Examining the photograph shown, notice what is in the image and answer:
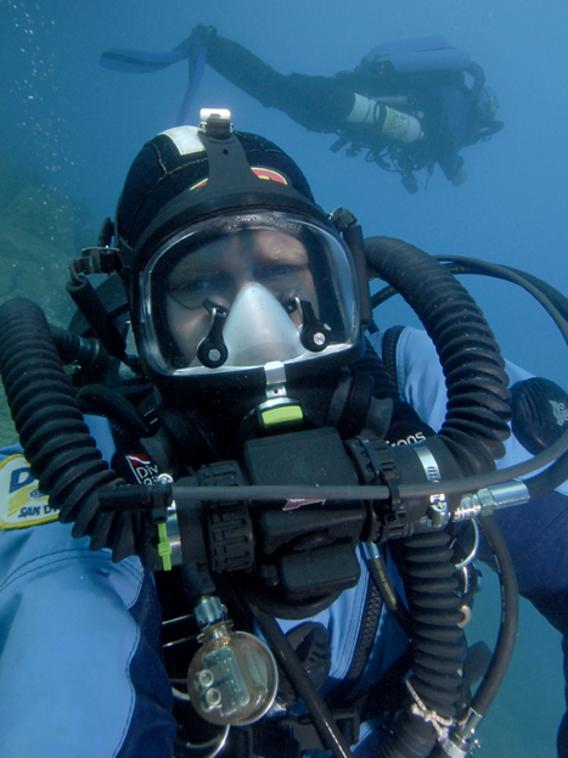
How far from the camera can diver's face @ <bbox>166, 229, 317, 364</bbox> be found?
213cm

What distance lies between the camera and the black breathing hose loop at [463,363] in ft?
5.15

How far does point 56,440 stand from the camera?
1498 mm

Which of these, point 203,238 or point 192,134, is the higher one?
point 192,134

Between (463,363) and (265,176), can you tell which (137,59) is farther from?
(463,363)

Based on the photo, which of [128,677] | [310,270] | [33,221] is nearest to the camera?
[128,677]

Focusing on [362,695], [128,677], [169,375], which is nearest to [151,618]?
[128,677]

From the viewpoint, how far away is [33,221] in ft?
57.2

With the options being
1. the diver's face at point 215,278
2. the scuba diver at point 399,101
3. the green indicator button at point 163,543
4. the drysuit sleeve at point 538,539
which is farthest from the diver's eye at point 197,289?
the scuba diver at point 399,101

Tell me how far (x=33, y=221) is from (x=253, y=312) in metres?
17.9

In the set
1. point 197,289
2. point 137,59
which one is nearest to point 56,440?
point 197,289

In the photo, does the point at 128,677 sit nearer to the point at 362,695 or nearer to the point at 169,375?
the point at 169,375

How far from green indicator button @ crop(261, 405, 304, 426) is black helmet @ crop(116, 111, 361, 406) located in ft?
0.50

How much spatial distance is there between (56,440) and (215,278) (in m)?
0.95

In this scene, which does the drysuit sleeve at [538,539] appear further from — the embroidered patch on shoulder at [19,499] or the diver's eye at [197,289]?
the embroidered patch on shoulder at [19,499]
